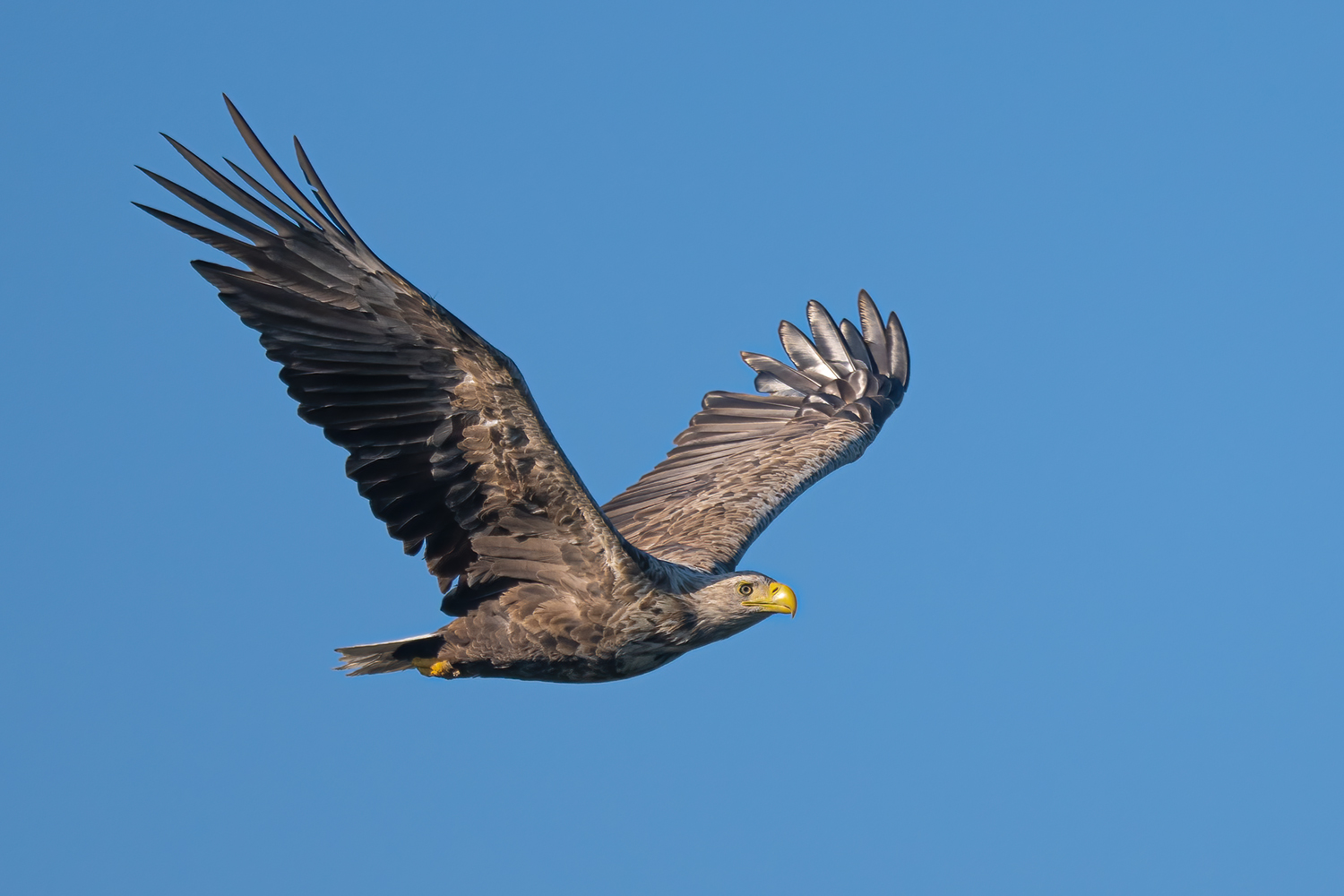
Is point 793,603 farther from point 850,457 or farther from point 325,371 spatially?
point 850,457

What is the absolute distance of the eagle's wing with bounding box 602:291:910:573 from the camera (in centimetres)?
1249

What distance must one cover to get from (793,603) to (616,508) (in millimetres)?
3647

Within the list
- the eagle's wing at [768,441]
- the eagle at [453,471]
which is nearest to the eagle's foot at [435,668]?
the eagle at [453,471]

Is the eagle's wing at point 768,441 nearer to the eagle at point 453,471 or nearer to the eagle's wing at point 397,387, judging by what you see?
the eagle at point 453,471

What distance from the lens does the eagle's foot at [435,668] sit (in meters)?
10.3

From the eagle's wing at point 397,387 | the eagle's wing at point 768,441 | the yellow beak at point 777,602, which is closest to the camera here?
the eagle's wing at point 397,387

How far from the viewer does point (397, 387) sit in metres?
9.45

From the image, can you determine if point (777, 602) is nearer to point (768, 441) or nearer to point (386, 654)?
point (386, 654)

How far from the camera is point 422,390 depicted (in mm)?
9430

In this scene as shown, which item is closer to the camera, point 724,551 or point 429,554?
point 429,554

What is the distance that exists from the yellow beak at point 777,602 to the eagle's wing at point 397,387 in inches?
29.9

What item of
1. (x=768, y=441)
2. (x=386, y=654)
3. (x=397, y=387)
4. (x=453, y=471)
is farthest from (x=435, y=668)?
(x=768, y=441)

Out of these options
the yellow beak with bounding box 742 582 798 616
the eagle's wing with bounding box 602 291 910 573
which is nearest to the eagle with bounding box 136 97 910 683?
the yellow beak with bounding box 742 582 798 616

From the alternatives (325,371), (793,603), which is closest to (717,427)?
(793,603)
